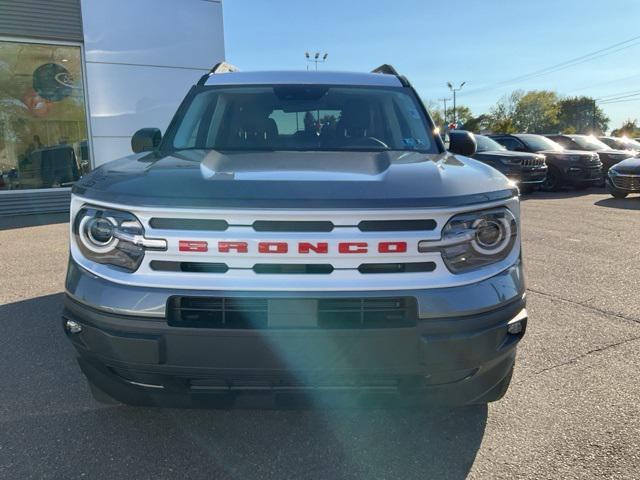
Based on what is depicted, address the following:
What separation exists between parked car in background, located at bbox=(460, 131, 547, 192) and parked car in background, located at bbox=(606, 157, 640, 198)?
1655 millimetres

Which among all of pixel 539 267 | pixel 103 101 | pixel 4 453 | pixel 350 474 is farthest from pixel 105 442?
pixel 103 101

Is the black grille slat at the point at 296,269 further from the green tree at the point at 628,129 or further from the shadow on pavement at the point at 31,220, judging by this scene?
the green tree at the point at 628,129

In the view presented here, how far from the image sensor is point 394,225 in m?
1.89

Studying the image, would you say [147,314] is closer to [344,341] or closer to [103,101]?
[344,341]

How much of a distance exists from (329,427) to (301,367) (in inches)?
32.5

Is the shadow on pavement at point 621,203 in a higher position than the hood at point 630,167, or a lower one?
lower

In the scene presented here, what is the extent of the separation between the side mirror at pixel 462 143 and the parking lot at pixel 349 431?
1418mm

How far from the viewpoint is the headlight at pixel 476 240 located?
6.35ft

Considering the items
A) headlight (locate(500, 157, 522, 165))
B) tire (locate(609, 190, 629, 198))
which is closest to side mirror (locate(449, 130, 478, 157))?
headlight (locate(500, 157, 522, 165))

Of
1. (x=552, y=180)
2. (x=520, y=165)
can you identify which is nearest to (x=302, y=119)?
(x=520, y=165)

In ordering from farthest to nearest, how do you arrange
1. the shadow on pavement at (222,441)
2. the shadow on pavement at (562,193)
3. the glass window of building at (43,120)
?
the shadow on pavement at (562,193) → the glass window of building at (43,120) → the shadow on pavement at (222,441)

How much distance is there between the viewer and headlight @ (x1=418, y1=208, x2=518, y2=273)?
1.94m

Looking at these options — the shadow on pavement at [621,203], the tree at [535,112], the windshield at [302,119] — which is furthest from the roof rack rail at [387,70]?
the tree at [535,112]

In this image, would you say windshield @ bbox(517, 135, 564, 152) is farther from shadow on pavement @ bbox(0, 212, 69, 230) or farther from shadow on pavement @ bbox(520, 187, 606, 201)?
shadow on pavement @ bbox(0, 212, 69, 230)
